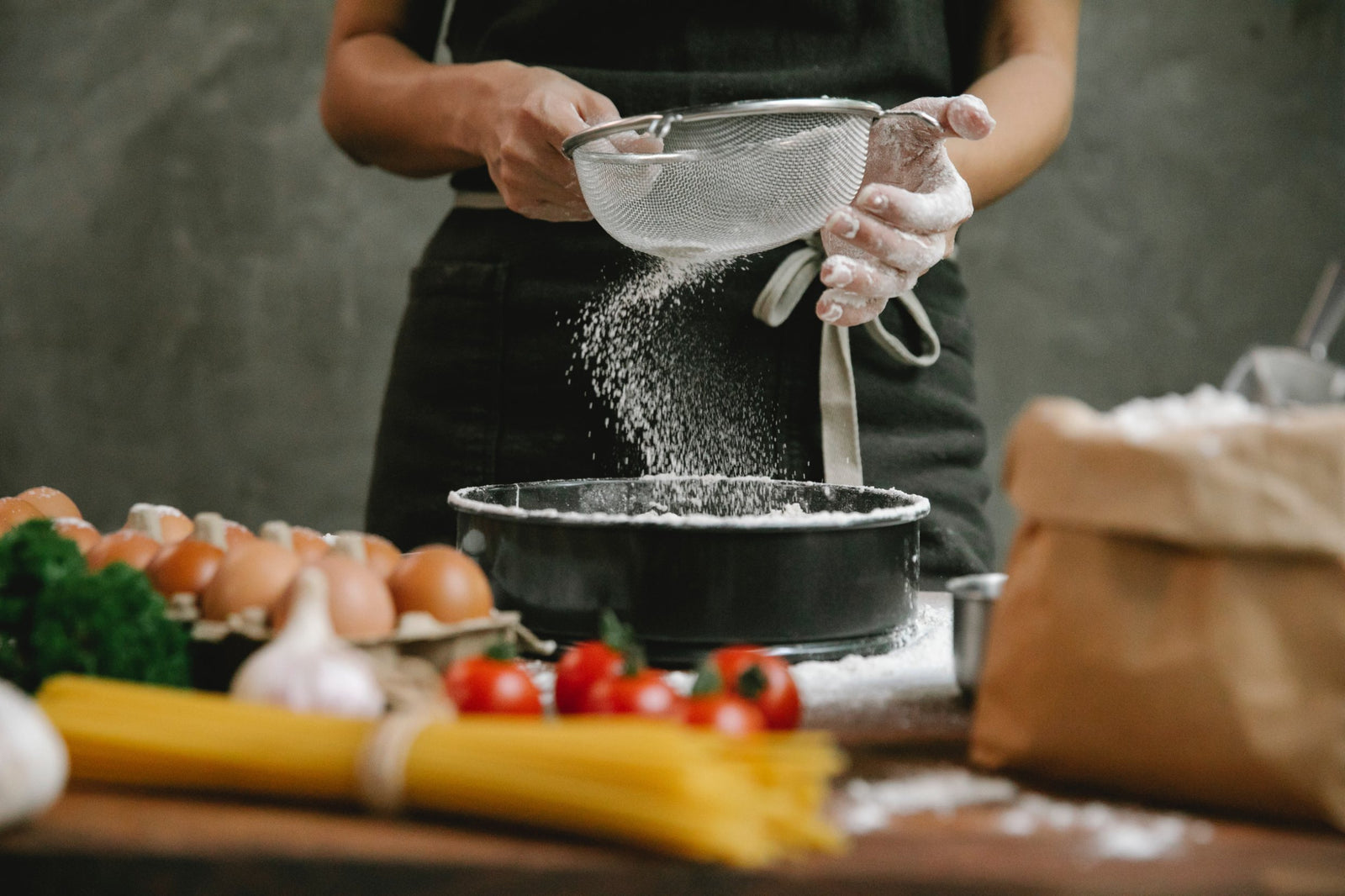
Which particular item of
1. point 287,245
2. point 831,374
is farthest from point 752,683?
point 287,245

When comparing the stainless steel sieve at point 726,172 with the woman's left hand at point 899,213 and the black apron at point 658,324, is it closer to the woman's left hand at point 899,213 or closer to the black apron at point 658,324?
the woman's left hand at point 899,213

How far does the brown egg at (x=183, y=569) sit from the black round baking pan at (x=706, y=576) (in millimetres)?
260

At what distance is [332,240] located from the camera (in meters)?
3.28

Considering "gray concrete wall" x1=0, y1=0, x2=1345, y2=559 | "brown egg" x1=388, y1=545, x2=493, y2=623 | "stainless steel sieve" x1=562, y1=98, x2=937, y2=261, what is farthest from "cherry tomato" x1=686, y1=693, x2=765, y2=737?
"gray concrete wall" x1=0, y1=0, x2=1345, y2=559

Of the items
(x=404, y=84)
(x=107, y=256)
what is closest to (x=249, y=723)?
(x=404, y=84)

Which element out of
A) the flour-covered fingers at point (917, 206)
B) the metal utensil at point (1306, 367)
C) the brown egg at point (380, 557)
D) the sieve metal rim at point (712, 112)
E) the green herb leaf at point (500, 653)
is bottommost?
the green herb leaf at point (500, 653)

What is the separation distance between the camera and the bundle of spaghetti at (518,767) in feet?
2.12

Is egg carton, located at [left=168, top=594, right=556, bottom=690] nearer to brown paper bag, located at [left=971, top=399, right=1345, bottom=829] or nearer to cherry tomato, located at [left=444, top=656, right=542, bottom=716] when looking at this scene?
cherry tomato, located at [left=444, top=656, right=542, bottom=716]

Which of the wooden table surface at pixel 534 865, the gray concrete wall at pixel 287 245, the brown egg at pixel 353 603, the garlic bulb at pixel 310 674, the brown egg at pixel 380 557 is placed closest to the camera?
the wooden table surface at pixel 534 865

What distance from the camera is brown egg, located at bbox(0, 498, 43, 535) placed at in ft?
3.99

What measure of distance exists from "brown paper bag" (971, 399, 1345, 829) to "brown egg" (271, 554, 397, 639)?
0.47m

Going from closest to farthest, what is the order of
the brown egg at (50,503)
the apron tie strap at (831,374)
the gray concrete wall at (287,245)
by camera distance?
the brown egg at (50,503) < the apron tie strap at (831,374) < the gray concrete wall at (287,245)

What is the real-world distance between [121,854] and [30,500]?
78 cm

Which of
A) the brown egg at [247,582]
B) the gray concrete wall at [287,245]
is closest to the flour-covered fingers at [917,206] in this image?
the brown egg at [247,582]
